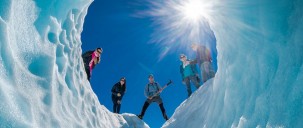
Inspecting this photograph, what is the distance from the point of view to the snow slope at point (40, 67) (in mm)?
2760

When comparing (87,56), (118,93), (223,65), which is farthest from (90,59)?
(223,65)

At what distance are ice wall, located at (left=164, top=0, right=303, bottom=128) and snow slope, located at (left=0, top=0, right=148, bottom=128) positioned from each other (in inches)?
91.7

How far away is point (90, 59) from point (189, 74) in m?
2.97

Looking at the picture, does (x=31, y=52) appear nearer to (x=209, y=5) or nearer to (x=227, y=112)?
(x=227, y=112)

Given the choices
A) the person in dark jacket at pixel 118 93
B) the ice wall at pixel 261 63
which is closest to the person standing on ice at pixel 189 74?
the person in dark jacket at pixel 118 93

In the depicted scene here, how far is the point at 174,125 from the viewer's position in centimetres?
757

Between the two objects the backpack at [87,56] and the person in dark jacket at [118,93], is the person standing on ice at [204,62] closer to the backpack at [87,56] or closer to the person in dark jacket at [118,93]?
the person in dark jacket at [118,93]

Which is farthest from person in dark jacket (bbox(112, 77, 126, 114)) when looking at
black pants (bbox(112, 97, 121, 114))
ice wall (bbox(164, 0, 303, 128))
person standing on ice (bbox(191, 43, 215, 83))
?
ice wall (bbox(164, 0, 303, 128))

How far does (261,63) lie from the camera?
10.9 ft

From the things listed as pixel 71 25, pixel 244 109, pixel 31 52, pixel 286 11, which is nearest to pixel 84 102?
→ pixel 71 25

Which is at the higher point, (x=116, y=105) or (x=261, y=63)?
(x=116, y=105)

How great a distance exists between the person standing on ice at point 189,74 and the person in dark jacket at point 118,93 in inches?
77.9

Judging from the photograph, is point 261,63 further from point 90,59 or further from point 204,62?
point 90,59

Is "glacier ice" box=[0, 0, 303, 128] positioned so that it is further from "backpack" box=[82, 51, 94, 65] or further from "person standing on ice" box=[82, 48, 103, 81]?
"backpack" box=[82, 51, 94, 65]
